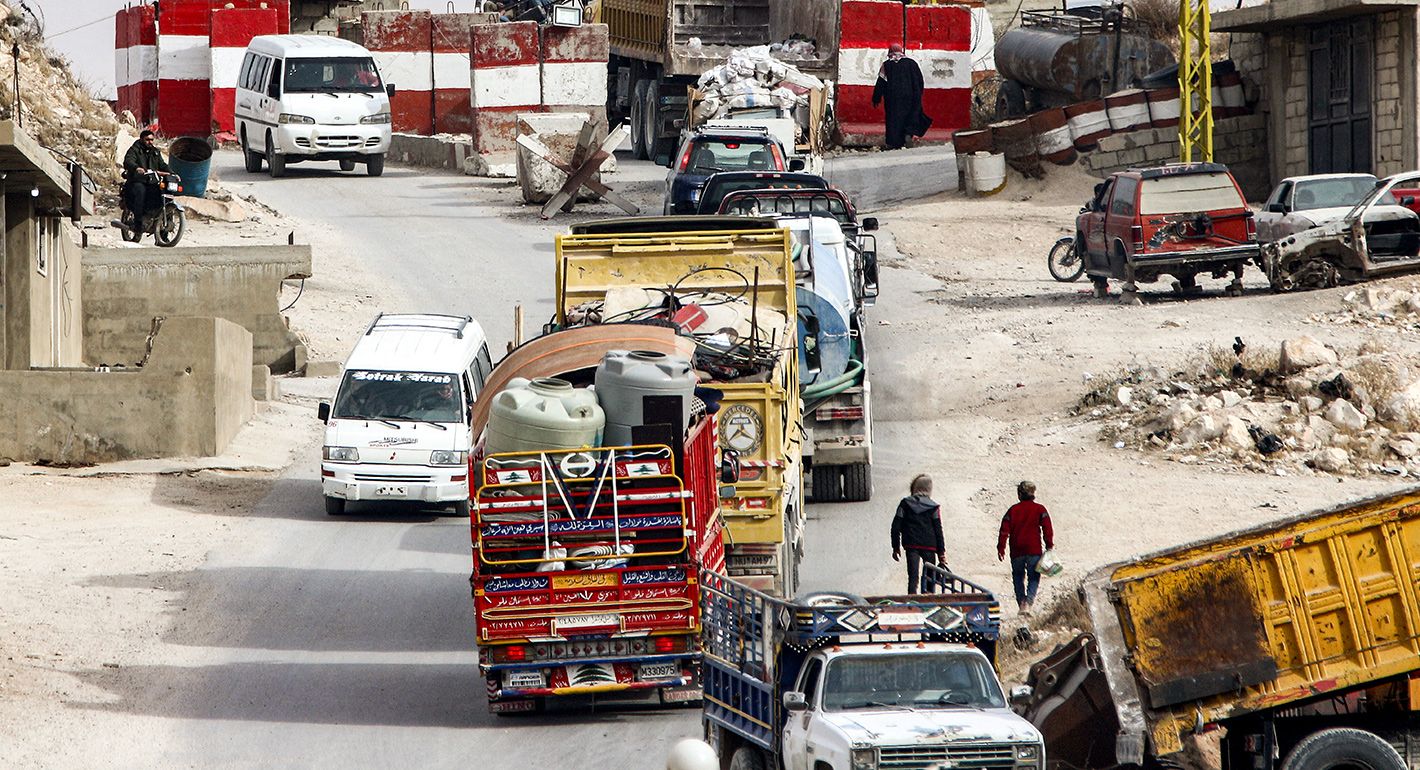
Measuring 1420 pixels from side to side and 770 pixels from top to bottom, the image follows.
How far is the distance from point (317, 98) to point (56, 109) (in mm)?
5023

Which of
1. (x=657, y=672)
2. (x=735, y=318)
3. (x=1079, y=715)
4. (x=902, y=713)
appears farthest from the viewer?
(x=735, y=318)

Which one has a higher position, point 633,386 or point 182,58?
point 182,58

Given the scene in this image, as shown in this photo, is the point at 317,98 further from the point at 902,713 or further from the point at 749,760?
the point at 902,713

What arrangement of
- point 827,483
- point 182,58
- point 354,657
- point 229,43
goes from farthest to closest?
point 182,58
point 229,43
point 827,483
point 354,657

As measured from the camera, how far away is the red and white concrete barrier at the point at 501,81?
41312mm

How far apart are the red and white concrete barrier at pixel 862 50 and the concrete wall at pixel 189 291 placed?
18.5 m

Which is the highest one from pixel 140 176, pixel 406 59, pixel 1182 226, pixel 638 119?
pixel 406 59

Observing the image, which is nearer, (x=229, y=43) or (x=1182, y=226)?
(x=1182, y=226)

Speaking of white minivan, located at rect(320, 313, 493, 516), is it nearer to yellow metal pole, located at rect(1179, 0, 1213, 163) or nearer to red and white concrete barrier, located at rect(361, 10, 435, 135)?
yellow metal pole, located at rect(1179, 0, 1213, 163)

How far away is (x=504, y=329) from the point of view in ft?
93.6

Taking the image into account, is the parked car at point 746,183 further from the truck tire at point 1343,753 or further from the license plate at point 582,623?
the truck tire at point 1343,753

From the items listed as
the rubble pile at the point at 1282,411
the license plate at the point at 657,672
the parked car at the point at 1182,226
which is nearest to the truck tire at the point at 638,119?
the parked car at the point at 1182,226

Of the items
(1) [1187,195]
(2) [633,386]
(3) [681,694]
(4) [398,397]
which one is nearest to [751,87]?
(1) [1187,195]

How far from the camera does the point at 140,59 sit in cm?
4609
